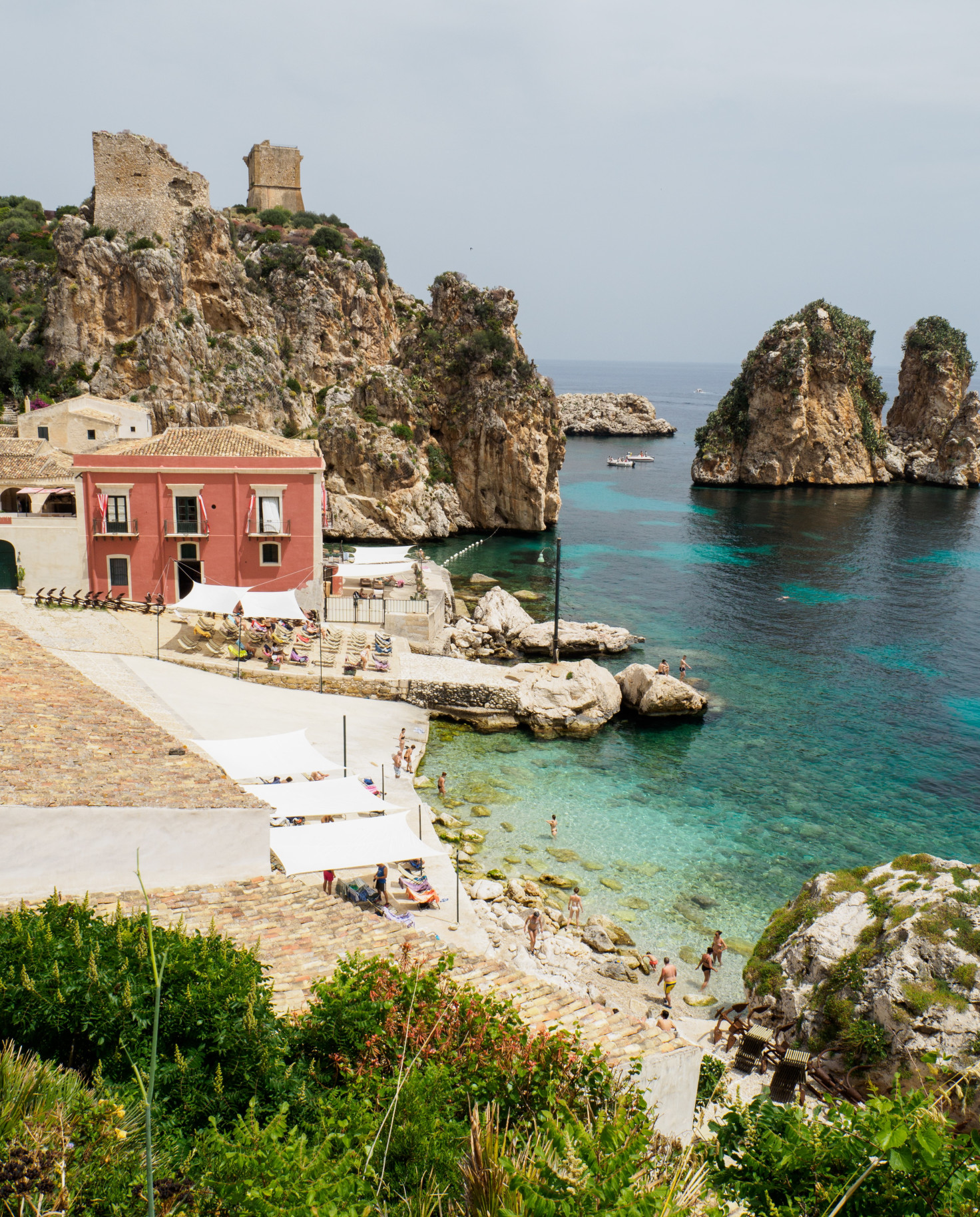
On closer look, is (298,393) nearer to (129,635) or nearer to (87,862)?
(129,635)

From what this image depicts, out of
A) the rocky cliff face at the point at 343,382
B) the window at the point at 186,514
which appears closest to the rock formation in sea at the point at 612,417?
the rocky cliff face at the point at 343,382

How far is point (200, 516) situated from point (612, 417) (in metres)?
117

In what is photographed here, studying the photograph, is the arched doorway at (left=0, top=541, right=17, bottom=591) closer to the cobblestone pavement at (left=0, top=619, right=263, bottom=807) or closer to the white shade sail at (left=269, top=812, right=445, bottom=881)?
the cobblestone pavement at (left=0, top=619, right=263, bottom=807)

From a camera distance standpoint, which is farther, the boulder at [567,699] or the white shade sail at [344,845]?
the boulder at [567,699]

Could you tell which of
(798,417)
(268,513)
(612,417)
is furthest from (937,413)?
(268,513)

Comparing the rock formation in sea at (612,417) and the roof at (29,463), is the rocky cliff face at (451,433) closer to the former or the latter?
the roof at (29,463)

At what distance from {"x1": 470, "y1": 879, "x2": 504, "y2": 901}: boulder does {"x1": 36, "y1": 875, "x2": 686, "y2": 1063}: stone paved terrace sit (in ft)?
16.7

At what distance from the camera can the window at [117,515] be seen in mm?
30000

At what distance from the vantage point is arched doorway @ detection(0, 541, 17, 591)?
29.5m

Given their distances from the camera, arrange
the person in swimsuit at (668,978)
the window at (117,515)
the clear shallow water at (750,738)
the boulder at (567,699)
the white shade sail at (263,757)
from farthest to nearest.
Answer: the window at (117,515) < the boulder at (567,699) < the clear shallow water at (750,738) < the white shade sail at (263,757) < the person in swimsuit at (668,978)

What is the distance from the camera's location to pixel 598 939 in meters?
16.2

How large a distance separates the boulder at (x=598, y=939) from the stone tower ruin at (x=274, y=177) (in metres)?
82.2

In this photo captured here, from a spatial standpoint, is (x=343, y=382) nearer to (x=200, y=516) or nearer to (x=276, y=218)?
(x=276, y=218)

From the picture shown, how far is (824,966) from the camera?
13156 millimetres
